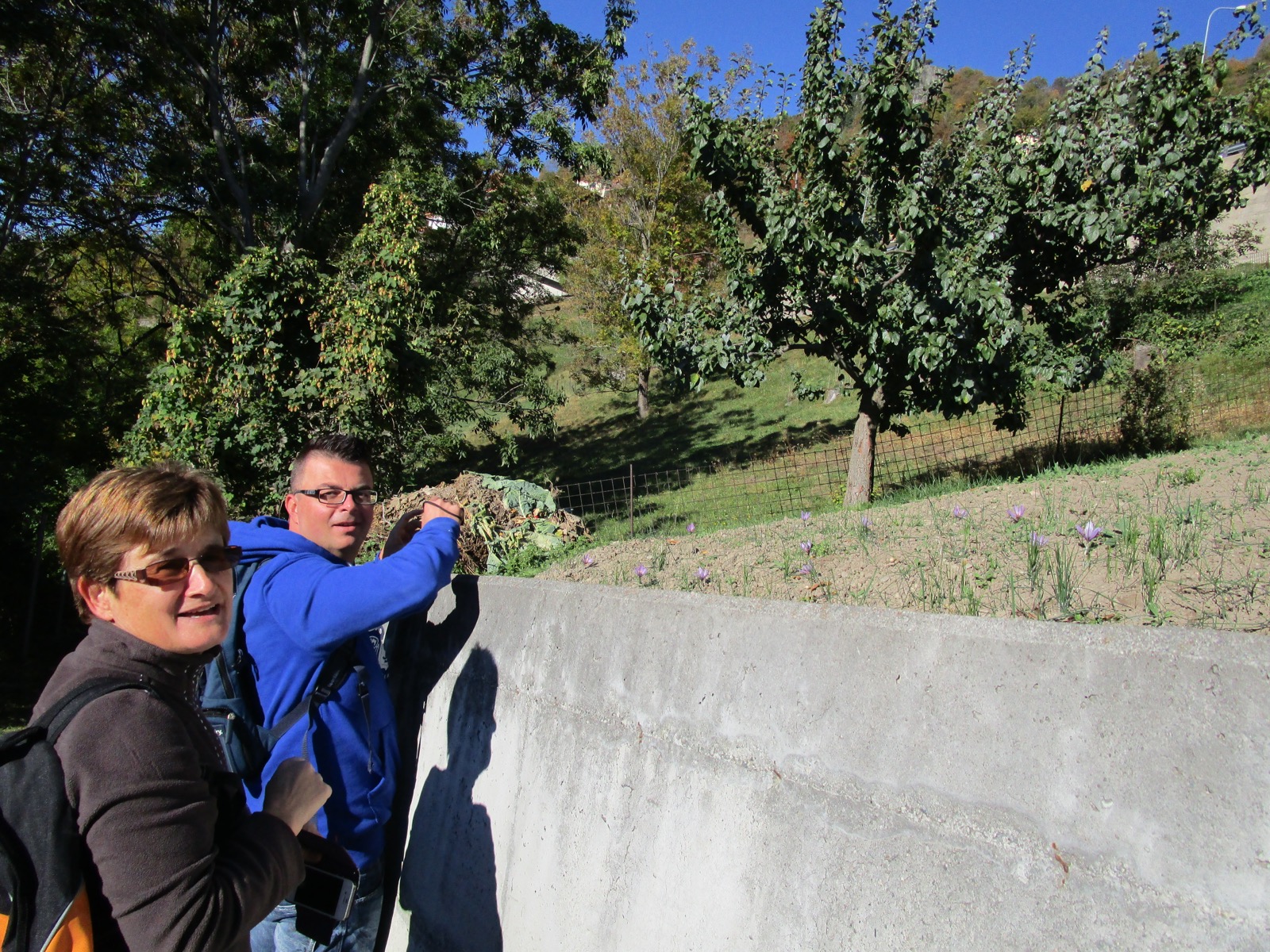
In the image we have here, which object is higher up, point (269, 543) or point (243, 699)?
point (269, 543)

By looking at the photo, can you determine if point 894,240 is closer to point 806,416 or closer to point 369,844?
point 369,844

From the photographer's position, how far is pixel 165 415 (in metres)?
7.97

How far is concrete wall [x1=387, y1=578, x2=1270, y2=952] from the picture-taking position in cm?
150

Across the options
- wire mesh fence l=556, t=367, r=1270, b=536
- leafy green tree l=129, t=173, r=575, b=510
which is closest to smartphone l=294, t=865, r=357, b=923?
wire mesh fence l=556, t=367, r=1270, b=536

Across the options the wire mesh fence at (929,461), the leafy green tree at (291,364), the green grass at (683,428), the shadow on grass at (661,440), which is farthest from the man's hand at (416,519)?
the green grass at (683,428)

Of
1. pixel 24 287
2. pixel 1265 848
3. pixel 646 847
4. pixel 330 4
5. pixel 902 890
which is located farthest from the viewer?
pixel 330 4

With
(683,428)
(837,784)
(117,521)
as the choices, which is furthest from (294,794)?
(683,428)

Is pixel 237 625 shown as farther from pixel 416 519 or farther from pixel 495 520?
pixel 495 520

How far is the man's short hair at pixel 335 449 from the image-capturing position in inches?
98.7

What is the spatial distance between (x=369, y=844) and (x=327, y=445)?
1.17 m

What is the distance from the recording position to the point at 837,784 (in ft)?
6.49

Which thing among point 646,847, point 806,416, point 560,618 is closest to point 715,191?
point 560,618

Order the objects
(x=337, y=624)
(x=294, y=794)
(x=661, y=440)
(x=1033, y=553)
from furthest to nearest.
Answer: (x=661, y=440) < (x=1033, y=553) < (x=337, y=624) < (x=294, y=794)

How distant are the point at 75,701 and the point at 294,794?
0.50 meters
